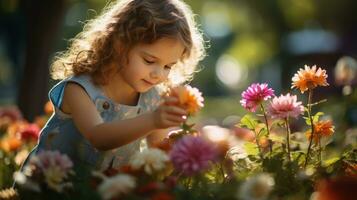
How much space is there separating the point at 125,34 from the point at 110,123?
0.62m

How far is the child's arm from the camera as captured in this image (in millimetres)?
2295

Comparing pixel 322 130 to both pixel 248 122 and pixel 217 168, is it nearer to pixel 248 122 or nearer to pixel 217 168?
pixel 248 122

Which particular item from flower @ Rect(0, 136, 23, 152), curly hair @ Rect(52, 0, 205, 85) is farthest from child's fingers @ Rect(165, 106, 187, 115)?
flower @ Rect(0, 136, 23, 152)

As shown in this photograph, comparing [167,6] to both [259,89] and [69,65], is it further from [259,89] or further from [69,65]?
[259,89]

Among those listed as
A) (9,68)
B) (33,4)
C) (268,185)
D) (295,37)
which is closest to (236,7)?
(33,4)

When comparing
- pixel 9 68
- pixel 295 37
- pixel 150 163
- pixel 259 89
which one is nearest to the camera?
pixel 150 163

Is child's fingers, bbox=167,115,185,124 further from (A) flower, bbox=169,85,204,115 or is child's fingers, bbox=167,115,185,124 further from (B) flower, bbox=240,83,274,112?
(B) flower, bbox=240,83,274,112

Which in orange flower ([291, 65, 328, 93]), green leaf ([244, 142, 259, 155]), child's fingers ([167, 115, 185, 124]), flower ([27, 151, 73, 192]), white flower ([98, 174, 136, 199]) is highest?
orange flower ([291, 65, 328, 93])

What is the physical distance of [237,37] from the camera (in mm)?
28078

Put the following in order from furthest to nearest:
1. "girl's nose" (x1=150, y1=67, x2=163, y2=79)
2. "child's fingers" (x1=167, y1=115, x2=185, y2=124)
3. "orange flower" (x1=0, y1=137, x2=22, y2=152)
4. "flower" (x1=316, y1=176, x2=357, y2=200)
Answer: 1. "orange flower" (x1=0, y1=137, x2=22, y2=152)
2. "girl's nose" (x1=150, y1=67, x2=163, y2=79)
3. "child's fingers" (x1=167, y1=115, x2=185, y2=124)
4. "flower" (x1=316, y1=176, x2=357, y2=200)

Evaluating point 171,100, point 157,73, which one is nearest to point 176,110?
point 171,100

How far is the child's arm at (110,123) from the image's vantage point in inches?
90.4

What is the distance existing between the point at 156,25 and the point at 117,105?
40 centimetres

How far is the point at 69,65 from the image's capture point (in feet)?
11.2
